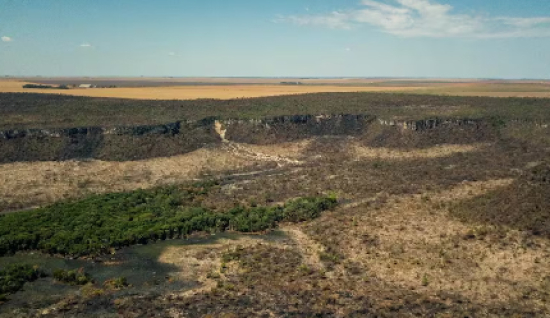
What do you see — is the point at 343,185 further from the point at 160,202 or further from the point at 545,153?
the point at 545,153

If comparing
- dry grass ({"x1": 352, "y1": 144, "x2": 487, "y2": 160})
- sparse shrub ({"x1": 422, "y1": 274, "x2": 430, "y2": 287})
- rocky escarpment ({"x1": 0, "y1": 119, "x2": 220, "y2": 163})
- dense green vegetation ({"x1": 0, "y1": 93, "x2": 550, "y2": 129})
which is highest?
dense green vegetation ({"x1": 0, "y1": 93, "x2": 550, "y2": 129})

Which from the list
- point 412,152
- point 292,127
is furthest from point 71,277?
point 292,127

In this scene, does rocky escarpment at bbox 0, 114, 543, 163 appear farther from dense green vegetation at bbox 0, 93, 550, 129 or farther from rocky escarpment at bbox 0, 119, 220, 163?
dense green vegetation at bbox 0, 93, 550, 129

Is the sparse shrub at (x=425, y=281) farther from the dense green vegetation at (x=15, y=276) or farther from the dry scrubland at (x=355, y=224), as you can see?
the dense green vegetation at (x=15, y=276)

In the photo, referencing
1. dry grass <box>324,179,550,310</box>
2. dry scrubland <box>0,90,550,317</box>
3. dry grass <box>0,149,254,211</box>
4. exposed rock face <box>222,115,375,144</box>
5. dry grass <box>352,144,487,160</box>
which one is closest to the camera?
dry scrubland <box>0,90,550,317</box>

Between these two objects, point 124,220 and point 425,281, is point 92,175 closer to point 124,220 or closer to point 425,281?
point 124,220

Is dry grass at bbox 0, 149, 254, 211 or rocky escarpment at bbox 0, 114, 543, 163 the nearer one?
dry grass at bbox 0, 149, 254, 211

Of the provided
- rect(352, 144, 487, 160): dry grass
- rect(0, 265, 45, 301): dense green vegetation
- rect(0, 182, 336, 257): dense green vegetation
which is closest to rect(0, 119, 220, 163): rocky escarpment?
rect(0, 182, 336, 257): dense green vegetation
